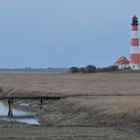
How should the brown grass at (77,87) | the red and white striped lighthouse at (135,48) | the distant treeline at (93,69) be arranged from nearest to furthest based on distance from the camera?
the brown grass at (77,87)
the red and white striped lighthouse at (135,48)
the distant treeline at (93,69)

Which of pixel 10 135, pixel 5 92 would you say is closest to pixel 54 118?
pixel 10 135

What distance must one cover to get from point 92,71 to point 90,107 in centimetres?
11573

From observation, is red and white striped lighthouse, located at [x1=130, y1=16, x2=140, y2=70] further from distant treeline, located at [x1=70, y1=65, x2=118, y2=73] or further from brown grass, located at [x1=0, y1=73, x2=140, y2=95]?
brown grass, located at [x1=0, y1=73, x2=140, y2=95]

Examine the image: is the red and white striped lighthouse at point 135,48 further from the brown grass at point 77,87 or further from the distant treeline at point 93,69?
the brown grass at point 77,87

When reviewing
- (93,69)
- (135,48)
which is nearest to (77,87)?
(135,48)

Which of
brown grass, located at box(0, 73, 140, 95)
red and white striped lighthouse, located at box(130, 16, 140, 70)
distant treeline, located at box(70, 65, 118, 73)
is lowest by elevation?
brown grass, located at box(0, 73, 140, 95)

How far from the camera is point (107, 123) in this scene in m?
33.0

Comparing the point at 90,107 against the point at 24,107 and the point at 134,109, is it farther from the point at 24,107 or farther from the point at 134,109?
the point at 24,107

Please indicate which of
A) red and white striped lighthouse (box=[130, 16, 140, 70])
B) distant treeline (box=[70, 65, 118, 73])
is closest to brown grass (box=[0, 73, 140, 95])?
red and white striped lighthouse (box=[130, 16, 140, 70])

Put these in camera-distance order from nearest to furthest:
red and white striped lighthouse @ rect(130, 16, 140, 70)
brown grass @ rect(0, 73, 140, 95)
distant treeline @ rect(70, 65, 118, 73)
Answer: brown grass @ rect(0, 73, 140, 95), red and white striped lighthouse @ rect(130, 16, 140, 70), distant treeline @ rect(70, 65, 118, 73)

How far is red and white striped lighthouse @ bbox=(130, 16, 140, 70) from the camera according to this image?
12544 centimetres

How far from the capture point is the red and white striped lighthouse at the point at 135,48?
412ft

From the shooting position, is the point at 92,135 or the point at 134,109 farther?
the point at 134,109

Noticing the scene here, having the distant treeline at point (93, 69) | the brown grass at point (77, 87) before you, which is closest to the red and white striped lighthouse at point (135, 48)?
the distant treeline at point (93, 69)
